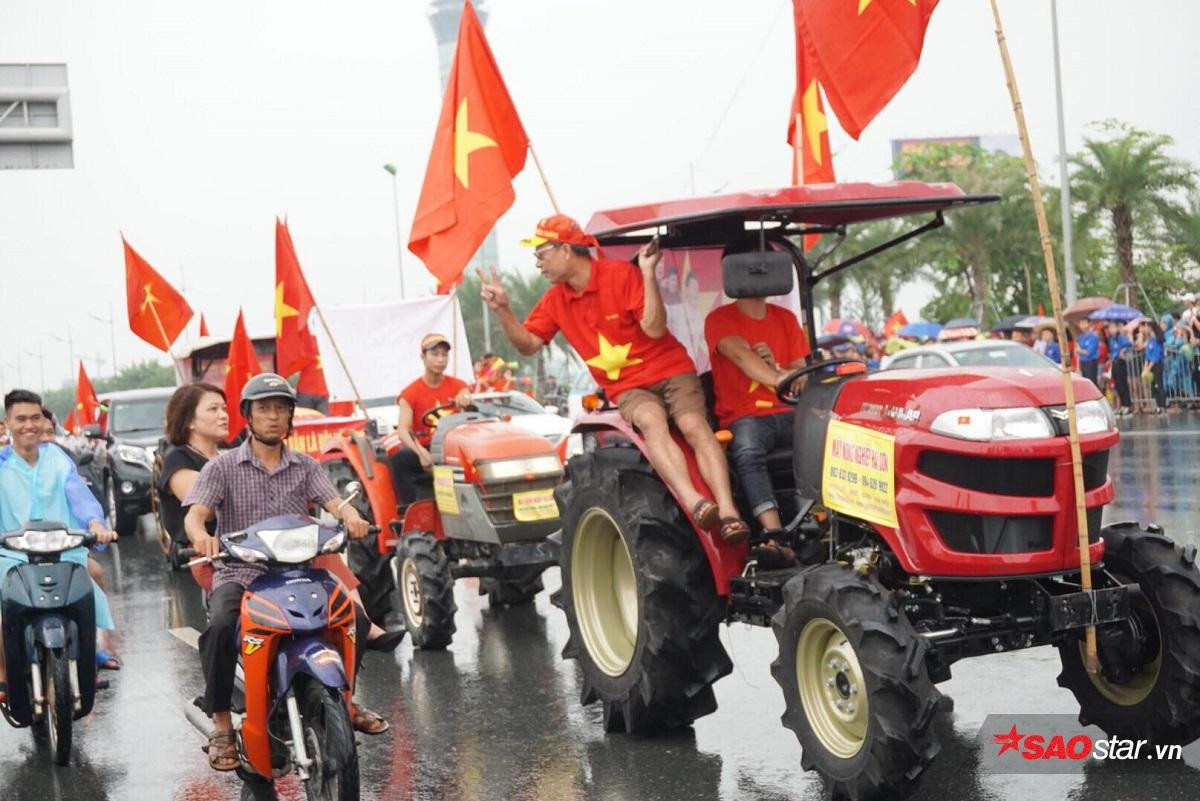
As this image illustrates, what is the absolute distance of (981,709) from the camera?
7535mm

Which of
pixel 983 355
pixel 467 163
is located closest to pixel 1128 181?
pixel 983 355

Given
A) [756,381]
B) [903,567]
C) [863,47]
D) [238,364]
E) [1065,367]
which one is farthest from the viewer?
[238,364]

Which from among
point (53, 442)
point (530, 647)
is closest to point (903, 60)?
point (530, 647)

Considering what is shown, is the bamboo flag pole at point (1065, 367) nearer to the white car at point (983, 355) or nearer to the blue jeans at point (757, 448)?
the blue jeans at point (757, 448)

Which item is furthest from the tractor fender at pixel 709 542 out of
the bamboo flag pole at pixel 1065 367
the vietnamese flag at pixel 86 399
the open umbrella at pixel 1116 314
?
the open umbrella at pixel 1116 314

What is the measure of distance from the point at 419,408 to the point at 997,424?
631 centimetres

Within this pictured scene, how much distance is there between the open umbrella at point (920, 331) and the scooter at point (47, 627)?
25860 millimetres

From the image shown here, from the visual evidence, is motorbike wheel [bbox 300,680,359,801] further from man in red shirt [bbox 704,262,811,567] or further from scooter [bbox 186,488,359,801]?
man in red shirt [bbox 704,262,811,567]

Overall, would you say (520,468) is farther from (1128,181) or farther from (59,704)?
(1128,181)

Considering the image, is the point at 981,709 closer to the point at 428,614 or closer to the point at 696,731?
the point at 696,731

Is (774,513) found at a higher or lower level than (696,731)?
higher

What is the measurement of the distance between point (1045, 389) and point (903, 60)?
10.3 ft

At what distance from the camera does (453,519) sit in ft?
36.4

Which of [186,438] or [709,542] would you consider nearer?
[709,542]
